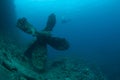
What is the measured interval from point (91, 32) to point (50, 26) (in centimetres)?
2757

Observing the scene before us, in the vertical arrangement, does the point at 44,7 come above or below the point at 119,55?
above

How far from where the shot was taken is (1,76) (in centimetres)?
436

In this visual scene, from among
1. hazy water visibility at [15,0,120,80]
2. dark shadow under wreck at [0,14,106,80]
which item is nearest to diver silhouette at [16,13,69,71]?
dark shadow under wreck at [0,14,106,80]

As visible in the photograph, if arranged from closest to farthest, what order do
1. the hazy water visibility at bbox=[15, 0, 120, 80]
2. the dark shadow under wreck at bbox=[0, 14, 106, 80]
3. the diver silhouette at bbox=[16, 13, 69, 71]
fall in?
the dark shadow under wreck at bbox=[0, 14, 106, 80] → the diver silhouette at bbox=[16, 13, 69, 71] → the hazy water visibility at bbox=[15, 0, 120, 80]

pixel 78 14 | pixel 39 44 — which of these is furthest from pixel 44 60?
pixel 78 14

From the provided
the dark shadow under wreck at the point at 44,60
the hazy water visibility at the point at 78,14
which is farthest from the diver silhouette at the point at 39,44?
the hazy water visibility at the point at 78,14

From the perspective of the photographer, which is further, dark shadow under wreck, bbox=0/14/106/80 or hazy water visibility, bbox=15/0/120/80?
hazy water visibility, bbox=15/0/120/80

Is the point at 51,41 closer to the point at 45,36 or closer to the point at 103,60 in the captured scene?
the point at 45,36

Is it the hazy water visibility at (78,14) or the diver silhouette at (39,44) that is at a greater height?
the hazy water visibility at (78,14)

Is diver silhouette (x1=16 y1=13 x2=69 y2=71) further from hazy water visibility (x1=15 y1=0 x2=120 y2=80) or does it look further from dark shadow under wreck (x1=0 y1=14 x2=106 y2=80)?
hazy water visibility (x1=15 y1=0 x2=120 y2=80)

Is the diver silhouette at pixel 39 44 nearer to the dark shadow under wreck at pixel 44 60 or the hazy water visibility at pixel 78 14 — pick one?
the dark shadow under wreck at pixel 44 60

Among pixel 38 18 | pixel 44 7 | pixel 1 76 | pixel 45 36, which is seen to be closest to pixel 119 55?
pixel 45 36

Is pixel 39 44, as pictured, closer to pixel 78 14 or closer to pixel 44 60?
pixel 44 60

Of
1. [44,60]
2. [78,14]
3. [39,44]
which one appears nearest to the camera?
[44,60]
